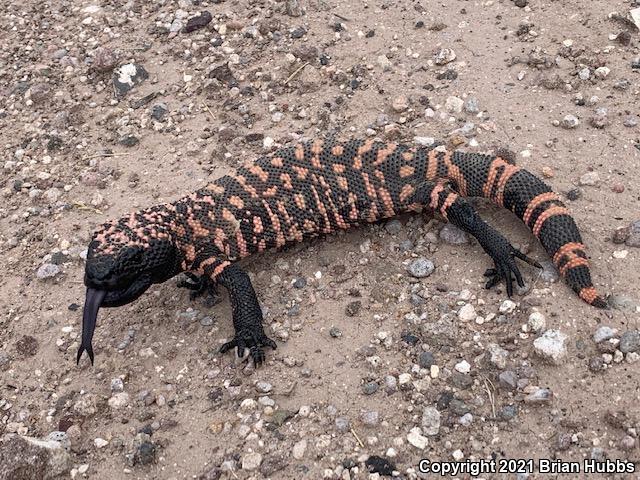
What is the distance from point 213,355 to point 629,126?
2.72 m

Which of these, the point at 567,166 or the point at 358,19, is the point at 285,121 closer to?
the point at 358,19

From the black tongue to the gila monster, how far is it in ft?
0.65

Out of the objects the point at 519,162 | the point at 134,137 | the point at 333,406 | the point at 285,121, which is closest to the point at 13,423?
the point at 333,406

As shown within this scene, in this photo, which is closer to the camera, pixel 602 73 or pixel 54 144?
pixel 602 73

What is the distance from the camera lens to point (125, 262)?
9.71 ft

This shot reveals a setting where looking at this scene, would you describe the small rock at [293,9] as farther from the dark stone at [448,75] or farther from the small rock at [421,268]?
the small rock at [421,268]

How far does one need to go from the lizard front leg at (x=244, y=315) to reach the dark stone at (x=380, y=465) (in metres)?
0.75

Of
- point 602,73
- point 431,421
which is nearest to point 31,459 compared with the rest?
point 431,421

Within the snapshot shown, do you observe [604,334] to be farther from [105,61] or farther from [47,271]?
[105,61]

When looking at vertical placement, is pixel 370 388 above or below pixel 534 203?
below

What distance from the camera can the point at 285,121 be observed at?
168 inches

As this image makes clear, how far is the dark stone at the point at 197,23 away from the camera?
4977mm

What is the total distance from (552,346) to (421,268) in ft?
2.60

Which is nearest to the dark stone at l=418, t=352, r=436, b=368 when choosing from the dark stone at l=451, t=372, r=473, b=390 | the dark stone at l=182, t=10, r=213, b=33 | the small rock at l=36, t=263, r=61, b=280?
the dark stone at l=451, t=372, r=473, b=390
